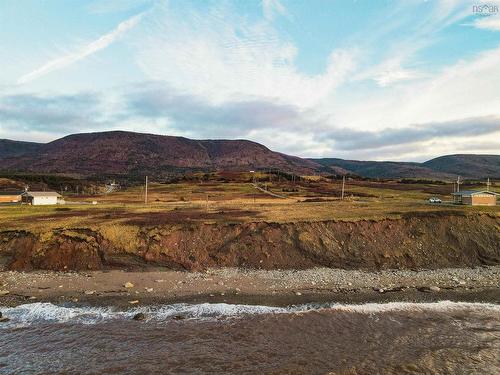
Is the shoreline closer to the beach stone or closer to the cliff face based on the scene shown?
the cliff face

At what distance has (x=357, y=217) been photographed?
1761 inches

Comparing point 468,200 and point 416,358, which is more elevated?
point 468,200

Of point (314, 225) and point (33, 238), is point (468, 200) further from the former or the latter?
point (33, 238)

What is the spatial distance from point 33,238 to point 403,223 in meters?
41.3

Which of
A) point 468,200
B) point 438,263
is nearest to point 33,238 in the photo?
point 438,263

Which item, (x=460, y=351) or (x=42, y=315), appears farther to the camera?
(x=42, y=315)

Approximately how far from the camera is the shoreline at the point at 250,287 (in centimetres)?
2820

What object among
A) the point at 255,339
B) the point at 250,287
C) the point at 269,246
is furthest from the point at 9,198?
the point at 255,339

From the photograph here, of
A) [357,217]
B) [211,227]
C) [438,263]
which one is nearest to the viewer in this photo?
[438,263]

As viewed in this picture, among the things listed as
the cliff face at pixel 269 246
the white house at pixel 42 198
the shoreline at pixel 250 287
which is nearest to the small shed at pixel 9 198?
the white house at pixel 42 198

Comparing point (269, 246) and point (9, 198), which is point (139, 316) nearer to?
point (269, 246)

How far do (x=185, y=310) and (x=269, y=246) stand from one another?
14710 millimetres

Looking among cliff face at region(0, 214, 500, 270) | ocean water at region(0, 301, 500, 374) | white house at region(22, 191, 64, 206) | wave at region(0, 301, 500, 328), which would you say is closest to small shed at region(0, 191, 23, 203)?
white house at region(22, 191, 64, 206)

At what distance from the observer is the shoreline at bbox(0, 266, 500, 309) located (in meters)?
28.2
